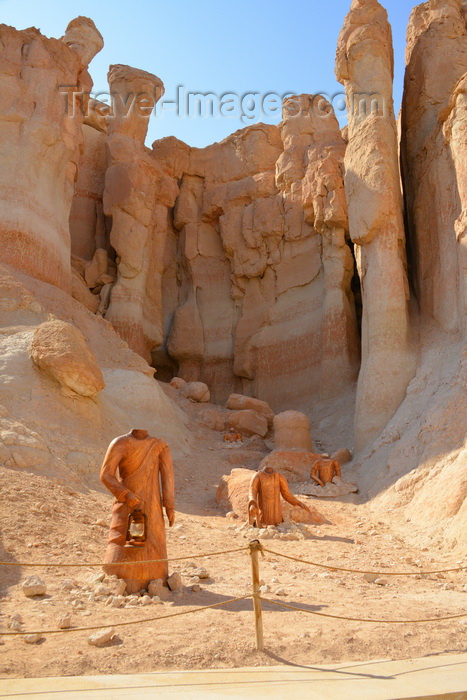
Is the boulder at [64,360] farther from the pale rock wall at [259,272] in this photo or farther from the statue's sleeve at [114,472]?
the pale rock wall at [259,272]

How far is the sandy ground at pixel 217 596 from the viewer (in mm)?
4062

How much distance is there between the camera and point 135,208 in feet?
73.6

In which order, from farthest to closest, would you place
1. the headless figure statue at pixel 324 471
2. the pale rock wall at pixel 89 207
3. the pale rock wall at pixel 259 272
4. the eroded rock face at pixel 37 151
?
the pale rock wall at pixel 89 207
the pale rock wall at pixel 259 272
the eroded rock face at pixel 37 151
the headless figure statue at pixel 324 471

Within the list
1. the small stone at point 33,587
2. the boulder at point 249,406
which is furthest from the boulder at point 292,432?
the small stone at point 33,587

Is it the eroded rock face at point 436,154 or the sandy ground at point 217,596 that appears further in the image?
the eroded rock face at point 436,154

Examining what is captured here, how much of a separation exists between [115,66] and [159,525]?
22.9 meters

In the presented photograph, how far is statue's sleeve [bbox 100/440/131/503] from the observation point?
5809 mm

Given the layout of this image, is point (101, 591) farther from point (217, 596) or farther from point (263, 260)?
point (263, 260)

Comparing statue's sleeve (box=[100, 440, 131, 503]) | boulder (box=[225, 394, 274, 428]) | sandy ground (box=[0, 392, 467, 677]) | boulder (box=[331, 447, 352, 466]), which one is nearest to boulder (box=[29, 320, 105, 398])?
sandy ground (box=[0, 392, 467, 677])

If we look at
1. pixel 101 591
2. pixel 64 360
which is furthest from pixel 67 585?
pixel 64 360

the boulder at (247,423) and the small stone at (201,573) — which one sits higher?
the boulder at (247,423)

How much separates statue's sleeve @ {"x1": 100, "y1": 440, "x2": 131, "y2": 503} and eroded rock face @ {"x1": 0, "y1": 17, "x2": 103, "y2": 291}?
10.9m

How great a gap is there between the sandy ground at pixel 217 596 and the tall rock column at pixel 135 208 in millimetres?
12251

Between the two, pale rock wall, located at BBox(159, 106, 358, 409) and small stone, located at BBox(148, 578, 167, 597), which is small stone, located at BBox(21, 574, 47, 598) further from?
pale rock wall, located at BBox(159, 106, 358, 409)
